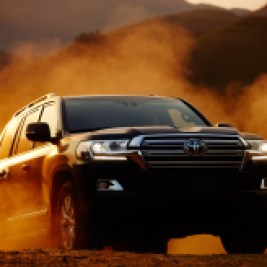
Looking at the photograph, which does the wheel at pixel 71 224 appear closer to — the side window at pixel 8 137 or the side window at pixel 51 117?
the side window at pixel 51 117

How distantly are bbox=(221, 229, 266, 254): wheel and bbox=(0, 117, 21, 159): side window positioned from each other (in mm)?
3301

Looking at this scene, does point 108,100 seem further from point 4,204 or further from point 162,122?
→ point 4,204

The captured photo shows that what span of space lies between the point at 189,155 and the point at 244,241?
4.13 feet

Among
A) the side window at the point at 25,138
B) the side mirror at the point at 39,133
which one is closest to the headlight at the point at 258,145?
the side mirror at the point at 39,133

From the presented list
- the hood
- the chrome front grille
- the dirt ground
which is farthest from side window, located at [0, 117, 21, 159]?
the dirt ground

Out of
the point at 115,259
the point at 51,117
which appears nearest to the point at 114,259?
the point at 115,259

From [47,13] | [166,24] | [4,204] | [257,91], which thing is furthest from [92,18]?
[4,204]

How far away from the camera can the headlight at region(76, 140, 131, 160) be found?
10.7m

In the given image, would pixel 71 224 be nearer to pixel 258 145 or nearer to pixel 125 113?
pixel 125 113

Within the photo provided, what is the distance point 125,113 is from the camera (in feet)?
40.3

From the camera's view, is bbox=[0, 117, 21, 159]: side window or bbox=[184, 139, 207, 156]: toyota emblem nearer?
bbox=[184, 139, 207, 156]: toyota emblem

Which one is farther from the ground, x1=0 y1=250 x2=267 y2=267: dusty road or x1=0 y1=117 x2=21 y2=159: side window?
x1=0 y1=117 x2=21 y2=159: side window

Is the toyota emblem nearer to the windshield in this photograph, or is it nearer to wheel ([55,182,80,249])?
wheel ([55,182,80,249])

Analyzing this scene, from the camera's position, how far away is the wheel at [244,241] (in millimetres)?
11242
